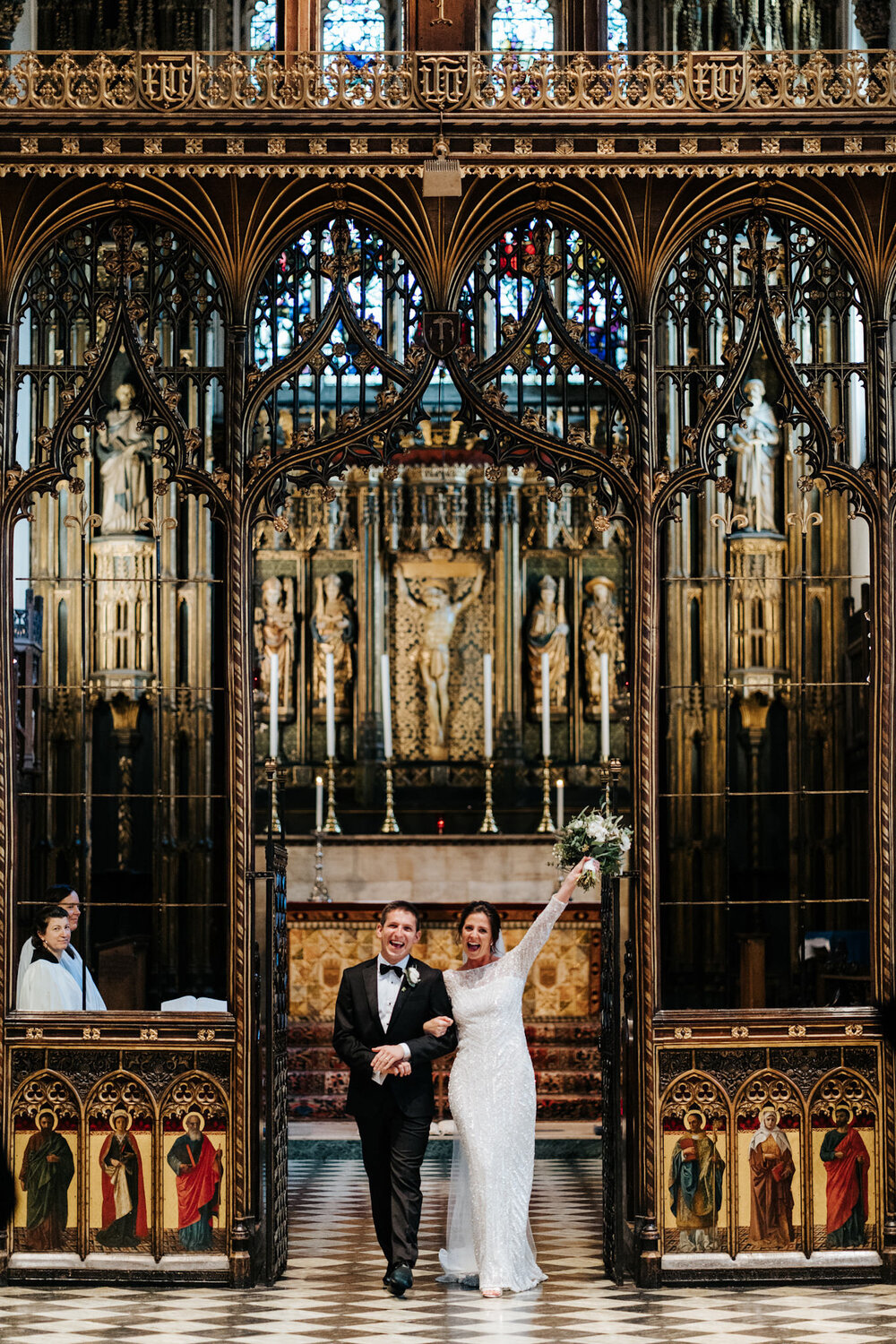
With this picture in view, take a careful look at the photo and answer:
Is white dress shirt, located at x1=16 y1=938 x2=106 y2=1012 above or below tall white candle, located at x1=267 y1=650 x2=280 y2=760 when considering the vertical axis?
below

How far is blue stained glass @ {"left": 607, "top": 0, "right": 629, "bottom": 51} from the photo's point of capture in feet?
50.3

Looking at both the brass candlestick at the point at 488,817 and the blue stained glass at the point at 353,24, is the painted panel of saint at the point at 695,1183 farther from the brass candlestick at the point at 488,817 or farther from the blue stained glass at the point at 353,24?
the blue stained glass at the point at 353,24

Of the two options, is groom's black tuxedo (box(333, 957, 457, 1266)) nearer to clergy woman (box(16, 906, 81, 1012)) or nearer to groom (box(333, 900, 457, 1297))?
groom (box(333, 900, 457, 1297))

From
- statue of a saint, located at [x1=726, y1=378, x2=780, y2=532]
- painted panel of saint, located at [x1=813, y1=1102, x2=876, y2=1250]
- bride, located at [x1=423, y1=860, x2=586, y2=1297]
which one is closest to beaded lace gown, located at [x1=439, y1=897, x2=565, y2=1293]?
bride, located at [x1=423, y1=860, x2=586, y2=1297]

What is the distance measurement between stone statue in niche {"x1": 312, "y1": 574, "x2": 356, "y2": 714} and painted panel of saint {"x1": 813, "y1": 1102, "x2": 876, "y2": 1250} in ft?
23.8

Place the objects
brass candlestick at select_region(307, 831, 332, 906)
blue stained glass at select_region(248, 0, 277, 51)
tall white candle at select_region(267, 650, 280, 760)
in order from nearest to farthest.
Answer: tall white candle at select_region(267, 650, 280, 760) → brass candlestick at select_region(307, 831, 332, 906) → blue stained glass at select_region(248, 0, 277, 51)

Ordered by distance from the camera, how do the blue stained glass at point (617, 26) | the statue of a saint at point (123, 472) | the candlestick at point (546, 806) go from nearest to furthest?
the candlestick at point (546, 806) → the statue of a saint at point (123, 472) → the blue stained glass at point (617, 26)

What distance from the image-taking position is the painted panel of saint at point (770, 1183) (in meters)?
7.92

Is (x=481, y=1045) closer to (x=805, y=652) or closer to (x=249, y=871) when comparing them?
(x=249, y=871)

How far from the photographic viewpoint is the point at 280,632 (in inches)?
577

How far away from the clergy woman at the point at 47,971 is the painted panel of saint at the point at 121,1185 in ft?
1.98

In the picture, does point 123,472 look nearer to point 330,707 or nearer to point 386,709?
point 330,707

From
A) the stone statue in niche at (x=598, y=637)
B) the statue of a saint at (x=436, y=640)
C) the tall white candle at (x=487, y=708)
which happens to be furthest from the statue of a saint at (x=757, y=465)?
the tall white candle at (x=487, y=708)

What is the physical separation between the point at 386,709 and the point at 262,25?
20.2ft
